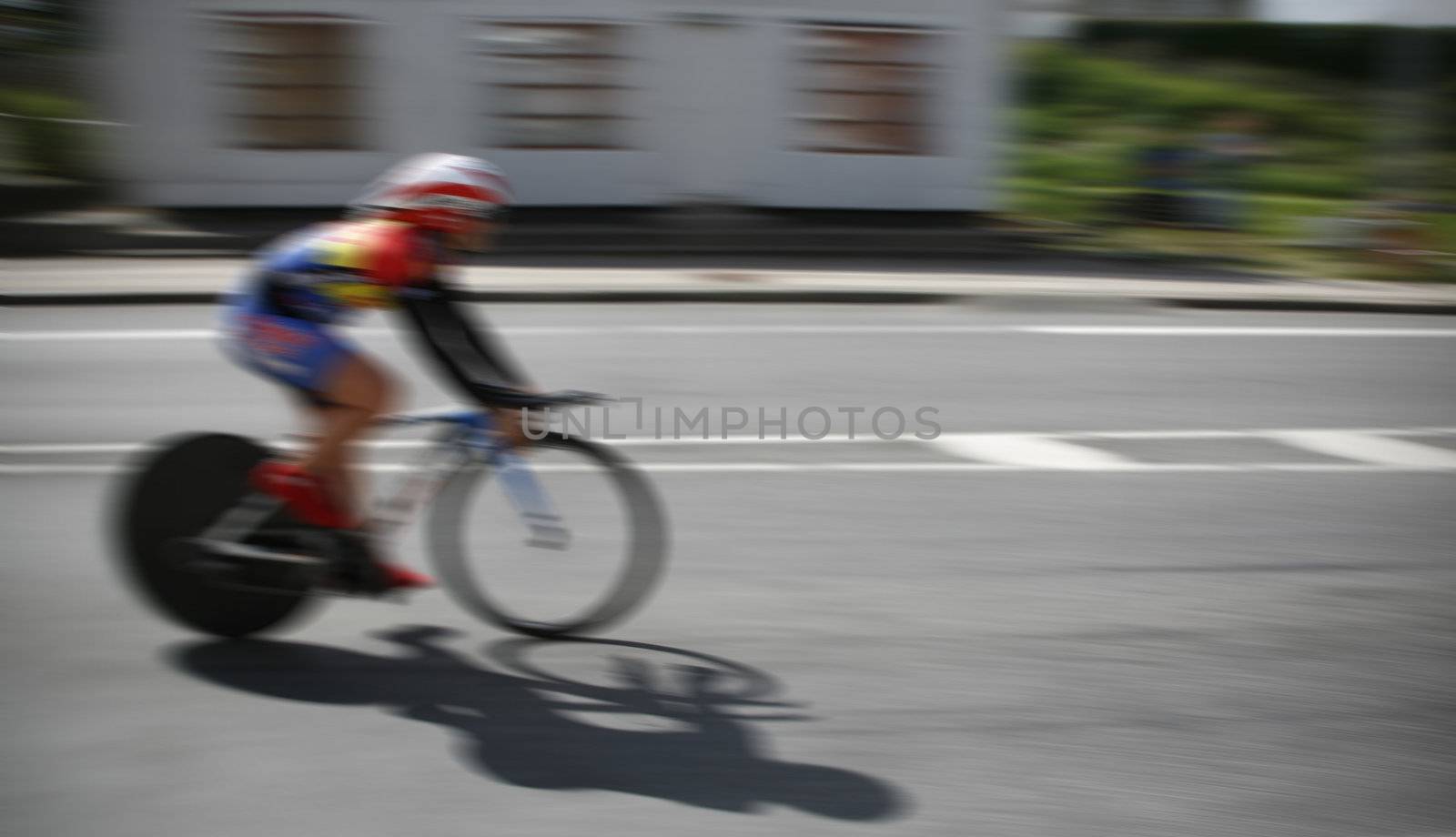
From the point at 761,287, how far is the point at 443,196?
26.9 feet

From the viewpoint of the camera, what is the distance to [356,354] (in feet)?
14.7

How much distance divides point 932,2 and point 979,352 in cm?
732

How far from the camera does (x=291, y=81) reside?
1541cm

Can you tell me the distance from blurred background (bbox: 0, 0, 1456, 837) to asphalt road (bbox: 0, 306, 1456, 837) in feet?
0.07

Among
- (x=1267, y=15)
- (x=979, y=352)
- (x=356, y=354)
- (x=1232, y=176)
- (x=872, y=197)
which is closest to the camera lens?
(x=356, y=354)

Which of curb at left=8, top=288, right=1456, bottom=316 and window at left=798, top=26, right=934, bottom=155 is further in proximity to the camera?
window at left=798, top=26, right=934, bottom=155

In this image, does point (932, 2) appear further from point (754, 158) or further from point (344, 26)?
point (344, 26)

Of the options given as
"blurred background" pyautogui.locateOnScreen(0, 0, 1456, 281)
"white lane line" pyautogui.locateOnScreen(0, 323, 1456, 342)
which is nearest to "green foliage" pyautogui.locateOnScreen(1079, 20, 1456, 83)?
"blurred background" pyautogui.locateOnScreen(0, 0, 1456, 281)

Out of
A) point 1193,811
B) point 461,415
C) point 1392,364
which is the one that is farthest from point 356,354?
point 1392,364

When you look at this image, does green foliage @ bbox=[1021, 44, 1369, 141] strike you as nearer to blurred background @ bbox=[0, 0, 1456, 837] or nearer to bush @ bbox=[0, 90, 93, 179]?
blurred background @ bbox=[0, 0, 1456, 837]

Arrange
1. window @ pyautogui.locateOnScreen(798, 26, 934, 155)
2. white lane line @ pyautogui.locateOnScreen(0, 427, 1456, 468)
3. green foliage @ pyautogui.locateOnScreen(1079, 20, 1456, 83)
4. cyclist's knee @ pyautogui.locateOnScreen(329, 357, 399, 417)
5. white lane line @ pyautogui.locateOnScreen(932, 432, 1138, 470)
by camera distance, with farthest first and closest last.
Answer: green foliage @ pyautogui.locateOnScreen(1079, 20, 1456, 83), window @ pyautogui.locateOnScreen(798, 26, 934, 155), white lane line @ pyautogui.locateOnScreen(932, 432, 1138, 470), white lane line @ pyautogui.locateOnScreen(0, 427, 1456, 468), cyclist's knee @ pyautogui.locateOnScreen(329, 357, 399, 417)

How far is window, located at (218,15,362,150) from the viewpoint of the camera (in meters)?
15.2

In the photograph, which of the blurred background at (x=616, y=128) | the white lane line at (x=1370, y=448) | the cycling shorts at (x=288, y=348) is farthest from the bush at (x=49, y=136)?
the white lane line at (x=1370, y=448)

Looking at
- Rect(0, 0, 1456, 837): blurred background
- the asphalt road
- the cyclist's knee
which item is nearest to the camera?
the asphalt road
